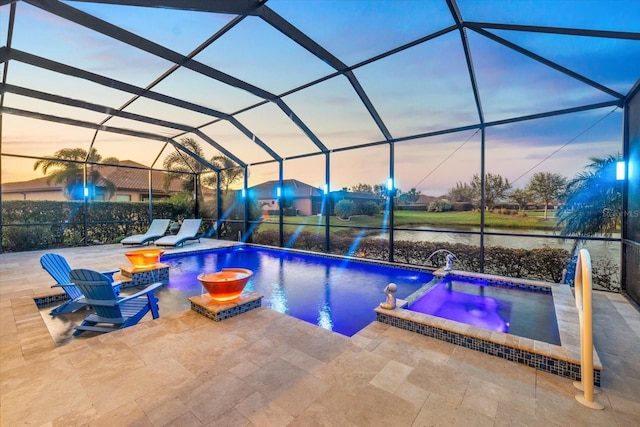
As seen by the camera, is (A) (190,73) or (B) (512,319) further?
(A) (190,73)

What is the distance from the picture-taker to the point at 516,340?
9.00ft

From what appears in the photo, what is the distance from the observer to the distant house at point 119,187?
10242mm

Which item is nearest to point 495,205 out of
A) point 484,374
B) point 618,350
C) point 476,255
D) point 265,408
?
point 476,255

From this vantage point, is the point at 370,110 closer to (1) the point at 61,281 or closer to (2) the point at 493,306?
(2) the point at 493,306

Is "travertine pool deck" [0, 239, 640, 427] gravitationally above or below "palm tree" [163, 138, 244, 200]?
below

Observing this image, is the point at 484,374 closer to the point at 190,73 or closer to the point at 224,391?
the point at 224,391

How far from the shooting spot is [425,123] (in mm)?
6621

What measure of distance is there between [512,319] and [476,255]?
9.18 feet

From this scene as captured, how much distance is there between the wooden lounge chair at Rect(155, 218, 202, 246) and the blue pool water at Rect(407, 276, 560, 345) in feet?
27.8

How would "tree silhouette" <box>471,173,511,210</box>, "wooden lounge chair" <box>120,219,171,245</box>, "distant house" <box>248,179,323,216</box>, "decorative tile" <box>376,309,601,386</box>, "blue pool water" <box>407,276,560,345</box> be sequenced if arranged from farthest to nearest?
1. "distant house" <box>248,179,323,216</box>
2. "wooden lounge chair" <box>120,219,171,245</box>
3. "tree silhouette" <box>471,173,511,210</box>
4. "blue pool water" <box>407,276,560,345</box>
5. "decorative tile" <box>376,309,601,386</box>

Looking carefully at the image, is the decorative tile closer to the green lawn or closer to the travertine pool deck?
the travertine pool deck

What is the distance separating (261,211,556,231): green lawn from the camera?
6.93 metres

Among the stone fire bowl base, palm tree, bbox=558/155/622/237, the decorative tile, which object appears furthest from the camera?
palm tree, bbox=558/155/622/237

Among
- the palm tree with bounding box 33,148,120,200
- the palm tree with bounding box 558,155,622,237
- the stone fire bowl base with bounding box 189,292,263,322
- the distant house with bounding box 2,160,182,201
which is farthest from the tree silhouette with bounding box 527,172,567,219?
the palm tree with bounding box 33,148,120,200
